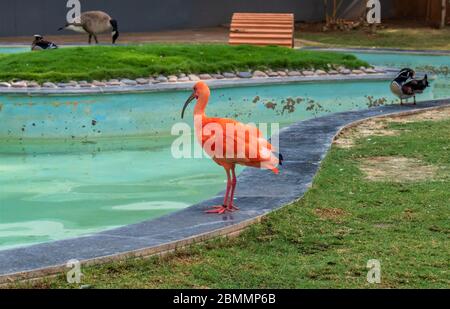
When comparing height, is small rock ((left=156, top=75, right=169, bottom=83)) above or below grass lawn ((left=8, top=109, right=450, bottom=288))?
below

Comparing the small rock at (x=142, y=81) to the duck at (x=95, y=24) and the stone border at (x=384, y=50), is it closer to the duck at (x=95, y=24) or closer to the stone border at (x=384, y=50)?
the duck at (x=95, y=24)

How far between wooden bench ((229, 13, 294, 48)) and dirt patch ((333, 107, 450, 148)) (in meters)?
8.26

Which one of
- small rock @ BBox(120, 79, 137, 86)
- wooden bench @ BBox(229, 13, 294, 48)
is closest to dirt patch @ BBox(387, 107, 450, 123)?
small rock @ BBox(120, 79, 137, 86)

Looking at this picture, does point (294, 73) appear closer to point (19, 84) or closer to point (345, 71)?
point (345, 71)

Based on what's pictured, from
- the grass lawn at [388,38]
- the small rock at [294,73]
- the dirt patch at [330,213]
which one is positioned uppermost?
the dirt patch at [330,213]

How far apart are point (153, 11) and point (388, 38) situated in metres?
6.84

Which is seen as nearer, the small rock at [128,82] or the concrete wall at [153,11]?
the small rock at [128,82]

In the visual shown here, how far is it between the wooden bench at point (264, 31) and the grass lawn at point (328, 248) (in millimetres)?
12843

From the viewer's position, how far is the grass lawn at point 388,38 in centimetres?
2480

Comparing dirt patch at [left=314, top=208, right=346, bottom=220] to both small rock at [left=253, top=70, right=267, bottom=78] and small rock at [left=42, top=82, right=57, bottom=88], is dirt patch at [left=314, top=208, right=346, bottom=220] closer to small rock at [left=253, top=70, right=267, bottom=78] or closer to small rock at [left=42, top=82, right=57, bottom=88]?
small rock at [left=42, top=82, right=57, bottom=88]

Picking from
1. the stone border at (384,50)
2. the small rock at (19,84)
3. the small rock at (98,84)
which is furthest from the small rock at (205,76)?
the stone border at (384,50)

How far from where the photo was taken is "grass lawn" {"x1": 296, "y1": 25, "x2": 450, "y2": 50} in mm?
24797

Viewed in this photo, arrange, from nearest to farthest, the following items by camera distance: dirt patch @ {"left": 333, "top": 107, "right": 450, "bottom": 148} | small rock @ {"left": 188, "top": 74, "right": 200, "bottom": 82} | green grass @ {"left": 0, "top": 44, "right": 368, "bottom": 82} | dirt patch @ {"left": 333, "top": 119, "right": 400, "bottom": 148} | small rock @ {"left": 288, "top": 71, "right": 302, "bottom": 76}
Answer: dirt patch @ {"left": 333, "top": 119, "right": 400, "bottom": 148} < dirt patch @ {"left": 333, "top": 107, "right": 450, "bottom": 148} < green grass @ {"left": 0, "top": 44, "right": 368, "bottom": 82} < small rock @ {"left": 188, "top": 74, "right": 200, "bottom": 82} < small rock @ {"left": 288, "top": 71, "right": 302, "bottom": 76}

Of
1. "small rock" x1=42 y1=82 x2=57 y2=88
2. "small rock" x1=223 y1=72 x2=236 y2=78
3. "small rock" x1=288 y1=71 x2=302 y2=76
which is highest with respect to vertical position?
"small rock" x1=42 y1=82 x2=57 y2=88
